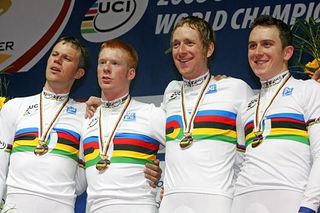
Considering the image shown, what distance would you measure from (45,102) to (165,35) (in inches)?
52.0

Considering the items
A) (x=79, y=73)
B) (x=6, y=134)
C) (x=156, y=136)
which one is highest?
(x=79, y=73)

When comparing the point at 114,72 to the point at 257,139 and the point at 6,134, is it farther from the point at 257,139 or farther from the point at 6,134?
the point at 257,139

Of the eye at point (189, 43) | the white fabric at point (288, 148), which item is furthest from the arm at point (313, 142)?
the eye at point (189, 43)

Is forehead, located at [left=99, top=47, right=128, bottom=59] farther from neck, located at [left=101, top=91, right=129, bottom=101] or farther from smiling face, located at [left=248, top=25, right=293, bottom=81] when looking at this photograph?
smiling face, located at [left=248, top=25, right=293, bottom=81]

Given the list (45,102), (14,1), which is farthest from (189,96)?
(14,1)

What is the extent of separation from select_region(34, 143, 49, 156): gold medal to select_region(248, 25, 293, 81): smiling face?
137cm

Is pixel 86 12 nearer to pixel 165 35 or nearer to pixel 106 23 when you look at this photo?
pixel 106 23

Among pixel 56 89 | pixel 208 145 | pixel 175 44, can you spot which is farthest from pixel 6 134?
pixel 208 145

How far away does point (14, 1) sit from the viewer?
248 inches

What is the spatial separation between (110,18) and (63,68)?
128 centimetres

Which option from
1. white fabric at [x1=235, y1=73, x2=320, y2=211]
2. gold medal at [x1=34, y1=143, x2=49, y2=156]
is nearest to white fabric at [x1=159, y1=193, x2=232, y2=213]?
white fabric at [x1=235, y1=73, x2=320, y2=211]

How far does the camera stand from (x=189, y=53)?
427cm

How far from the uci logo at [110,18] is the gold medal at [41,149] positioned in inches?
60.6

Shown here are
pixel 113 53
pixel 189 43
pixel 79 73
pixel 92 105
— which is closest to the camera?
pixel 189 43
